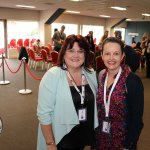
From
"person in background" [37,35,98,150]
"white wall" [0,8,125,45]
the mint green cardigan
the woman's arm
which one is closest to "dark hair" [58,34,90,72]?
"person in background" [37,35,98,150]

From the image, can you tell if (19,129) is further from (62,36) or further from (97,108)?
(62,36)

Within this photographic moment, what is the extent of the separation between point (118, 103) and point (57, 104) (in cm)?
47

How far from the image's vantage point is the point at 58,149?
1.84m

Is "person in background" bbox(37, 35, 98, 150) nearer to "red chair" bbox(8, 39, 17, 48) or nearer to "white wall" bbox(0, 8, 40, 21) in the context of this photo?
"white wall" bbox(0, 8, 40, 21)

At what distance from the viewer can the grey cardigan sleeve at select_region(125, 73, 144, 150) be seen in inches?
65.0

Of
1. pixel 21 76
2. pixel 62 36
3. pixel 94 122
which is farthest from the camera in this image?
pixel 62 36

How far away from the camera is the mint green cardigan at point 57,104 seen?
1681mm

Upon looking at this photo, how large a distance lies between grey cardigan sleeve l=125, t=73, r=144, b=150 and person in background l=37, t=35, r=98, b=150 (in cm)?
27

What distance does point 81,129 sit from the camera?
5.92 ft

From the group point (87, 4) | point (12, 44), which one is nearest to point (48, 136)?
point (87, 4)

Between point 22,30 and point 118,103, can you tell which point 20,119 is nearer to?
point 118,103

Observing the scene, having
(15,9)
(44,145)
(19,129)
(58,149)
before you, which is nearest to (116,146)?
(58,149)

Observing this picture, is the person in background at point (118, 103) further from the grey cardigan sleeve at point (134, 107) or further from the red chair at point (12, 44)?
the red chair at point (12, 44)

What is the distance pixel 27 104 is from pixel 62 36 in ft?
18.4
